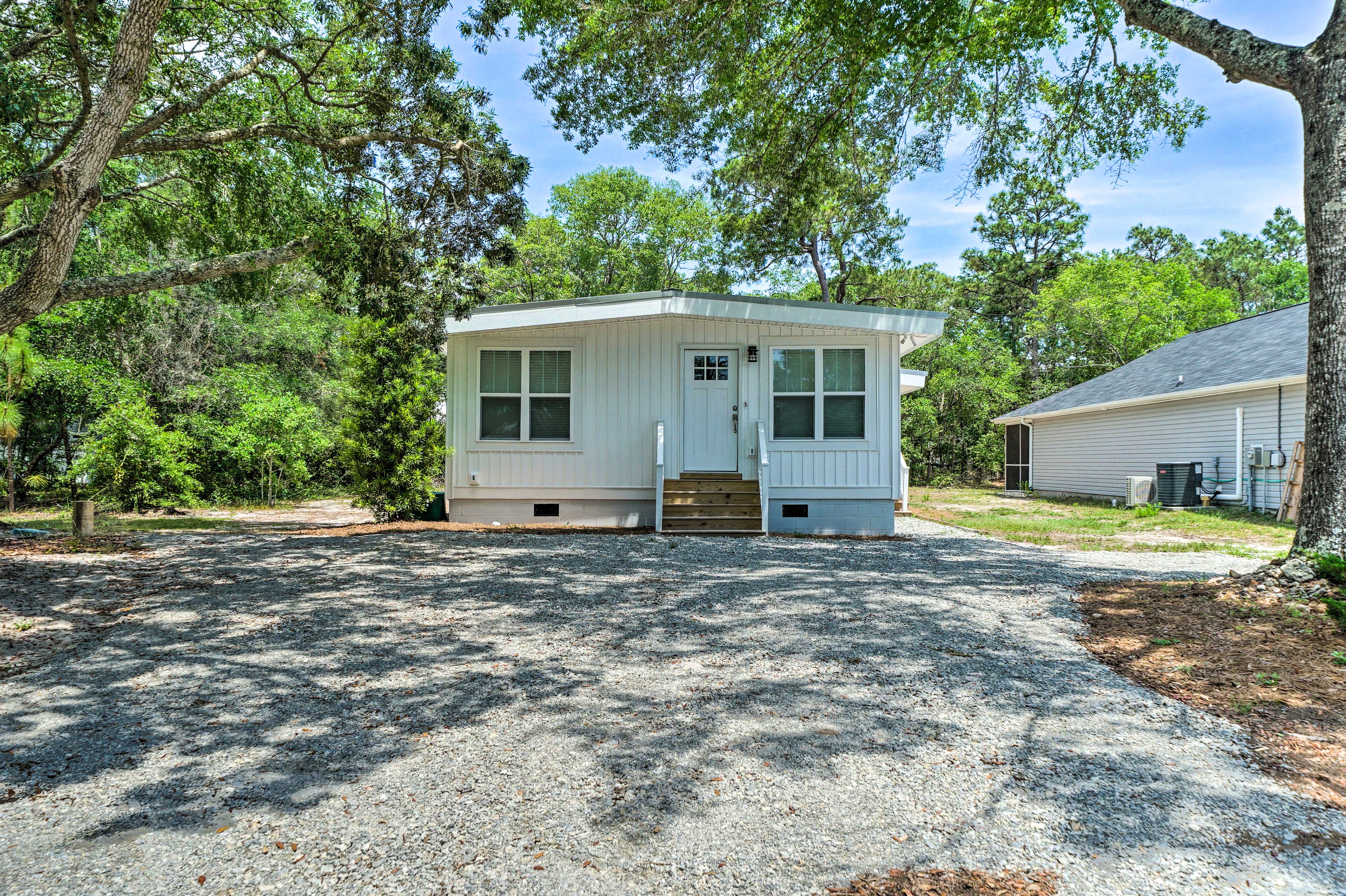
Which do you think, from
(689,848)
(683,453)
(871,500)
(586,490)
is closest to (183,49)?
(586,490)

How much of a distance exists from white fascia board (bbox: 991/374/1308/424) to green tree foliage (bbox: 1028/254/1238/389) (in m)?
6.13

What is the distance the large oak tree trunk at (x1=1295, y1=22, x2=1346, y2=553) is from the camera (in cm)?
448

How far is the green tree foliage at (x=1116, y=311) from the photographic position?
78.3 ft

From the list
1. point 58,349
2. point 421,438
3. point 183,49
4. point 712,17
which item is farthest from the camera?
point 58,349

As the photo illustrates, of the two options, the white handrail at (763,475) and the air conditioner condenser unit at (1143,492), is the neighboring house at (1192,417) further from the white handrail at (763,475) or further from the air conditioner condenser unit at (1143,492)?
the white handrail at (763,475)

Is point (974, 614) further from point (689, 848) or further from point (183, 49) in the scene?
point (183, 49)

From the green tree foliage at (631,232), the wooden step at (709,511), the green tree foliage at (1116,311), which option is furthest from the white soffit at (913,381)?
the green tree foliage at (631,232)

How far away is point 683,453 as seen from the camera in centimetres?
975

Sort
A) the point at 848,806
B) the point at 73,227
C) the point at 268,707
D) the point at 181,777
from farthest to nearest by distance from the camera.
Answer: the point at 73,227 < the point at 268,707 < the point at 181,777 < the point at 848,806

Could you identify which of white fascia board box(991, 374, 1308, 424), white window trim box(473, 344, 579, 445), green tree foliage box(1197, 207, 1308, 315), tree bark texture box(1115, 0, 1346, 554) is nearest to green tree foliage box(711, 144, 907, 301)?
white window trim box(473, 344, 579, 445)

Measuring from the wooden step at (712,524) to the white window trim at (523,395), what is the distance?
1866mm

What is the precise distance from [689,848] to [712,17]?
886cm

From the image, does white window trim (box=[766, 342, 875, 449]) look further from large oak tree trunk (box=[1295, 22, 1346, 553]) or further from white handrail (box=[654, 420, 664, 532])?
large oak tree trunk (box=[1295, 22, 1346, 553])

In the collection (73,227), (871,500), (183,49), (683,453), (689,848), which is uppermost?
(183,49)
